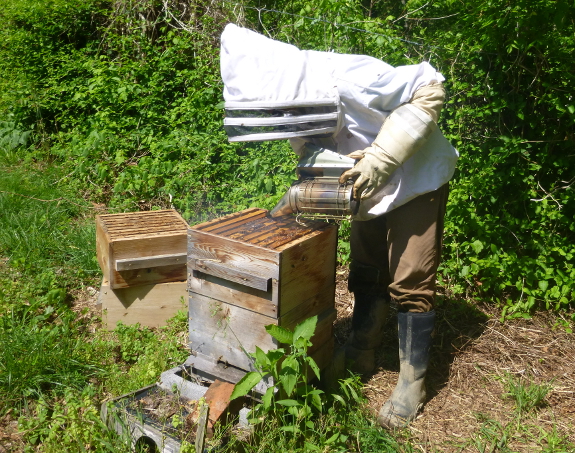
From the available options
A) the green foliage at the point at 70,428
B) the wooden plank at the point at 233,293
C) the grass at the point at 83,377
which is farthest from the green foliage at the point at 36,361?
the wooden plank at the point at 233,293

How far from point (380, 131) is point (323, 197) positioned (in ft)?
1.14

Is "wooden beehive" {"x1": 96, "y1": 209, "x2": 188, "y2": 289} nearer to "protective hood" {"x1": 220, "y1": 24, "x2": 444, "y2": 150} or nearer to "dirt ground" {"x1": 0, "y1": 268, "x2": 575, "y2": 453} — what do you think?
"dirt ground" {"x1": 0, "y1": 268, "x2": 575, "y2": 453}

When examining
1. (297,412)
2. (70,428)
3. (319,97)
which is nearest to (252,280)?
(297,412)

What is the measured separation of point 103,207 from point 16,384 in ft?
7.41

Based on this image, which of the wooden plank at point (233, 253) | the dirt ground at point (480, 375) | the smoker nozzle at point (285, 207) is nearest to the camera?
the wooden plank at point (233, 253)

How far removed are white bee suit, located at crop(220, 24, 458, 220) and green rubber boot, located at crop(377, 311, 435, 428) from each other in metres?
0.57

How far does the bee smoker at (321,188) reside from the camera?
213 cm

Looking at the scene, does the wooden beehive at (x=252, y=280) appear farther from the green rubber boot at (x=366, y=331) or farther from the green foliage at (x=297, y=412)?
the green rubber boot at (x=366, y=331)

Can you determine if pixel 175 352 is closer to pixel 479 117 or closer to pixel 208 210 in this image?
pixel 208 210

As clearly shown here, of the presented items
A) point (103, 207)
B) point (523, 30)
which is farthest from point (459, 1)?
point (103, 207)

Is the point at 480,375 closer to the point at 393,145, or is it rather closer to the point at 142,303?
the point at 393,145

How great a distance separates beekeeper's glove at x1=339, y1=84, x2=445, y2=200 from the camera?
2117mm

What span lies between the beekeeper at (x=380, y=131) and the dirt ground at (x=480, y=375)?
173 mm

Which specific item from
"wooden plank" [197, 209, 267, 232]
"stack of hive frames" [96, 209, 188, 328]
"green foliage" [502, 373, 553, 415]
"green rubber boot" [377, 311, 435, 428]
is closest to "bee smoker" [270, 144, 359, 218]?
"wooden plank" [197, 209, 267, 232]
